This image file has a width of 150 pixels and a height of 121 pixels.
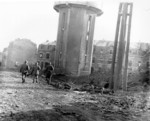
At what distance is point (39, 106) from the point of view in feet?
30.2

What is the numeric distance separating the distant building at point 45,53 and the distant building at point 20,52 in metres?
3.50

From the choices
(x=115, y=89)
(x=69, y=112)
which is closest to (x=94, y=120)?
(x=69, y=112)

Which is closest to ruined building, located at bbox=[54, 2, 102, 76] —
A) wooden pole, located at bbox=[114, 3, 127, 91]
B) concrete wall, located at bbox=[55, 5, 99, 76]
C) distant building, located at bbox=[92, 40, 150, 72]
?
concrete wall, located at bbox=[55, 5, 99, 76]

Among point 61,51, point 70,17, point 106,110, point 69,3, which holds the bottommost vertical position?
point 106,110

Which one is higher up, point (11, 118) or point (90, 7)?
point (90, 7)

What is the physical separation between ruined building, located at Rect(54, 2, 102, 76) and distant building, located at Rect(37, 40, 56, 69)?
23827 millimetres

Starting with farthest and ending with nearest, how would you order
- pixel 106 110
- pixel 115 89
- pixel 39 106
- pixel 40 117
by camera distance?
pixel 115 89 → pixel 106 110 → pixel 39 106 → pixel 40 117

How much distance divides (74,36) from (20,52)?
30920 mm

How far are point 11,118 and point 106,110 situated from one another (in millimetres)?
4496

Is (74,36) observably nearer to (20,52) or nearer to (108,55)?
(108,55)

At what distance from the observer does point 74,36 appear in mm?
29062

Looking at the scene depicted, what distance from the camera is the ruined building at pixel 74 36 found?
2891cm

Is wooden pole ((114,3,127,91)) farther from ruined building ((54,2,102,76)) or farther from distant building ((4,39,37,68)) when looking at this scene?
distant building ((4,39,37,68))

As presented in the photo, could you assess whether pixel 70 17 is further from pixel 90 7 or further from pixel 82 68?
pixel 82 68
